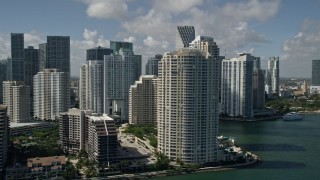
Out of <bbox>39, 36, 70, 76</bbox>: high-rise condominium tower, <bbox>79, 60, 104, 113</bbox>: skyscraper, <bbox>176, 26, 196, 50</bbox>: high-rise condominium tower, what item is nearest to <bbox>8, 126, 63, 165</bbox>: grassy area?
<bbox>79, 60, 104, 113</bbox>: skyscraper

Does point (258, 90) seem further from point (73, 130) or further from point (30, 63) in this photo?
point (73, 130)

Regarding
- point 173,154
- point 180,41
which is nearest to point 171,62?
point 173,154

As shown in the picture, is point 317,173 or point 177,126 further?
point 177,126

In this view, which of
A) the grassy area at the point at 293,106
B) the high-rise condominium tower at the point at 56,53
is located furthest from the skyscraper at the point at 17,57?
the grassy area at the point at 293,106

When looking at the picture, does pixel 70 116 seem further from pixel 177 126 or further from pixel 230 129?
pixel 230 129

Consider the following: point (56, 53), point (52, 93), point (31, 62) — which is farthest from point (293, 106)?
point (31, 62)
